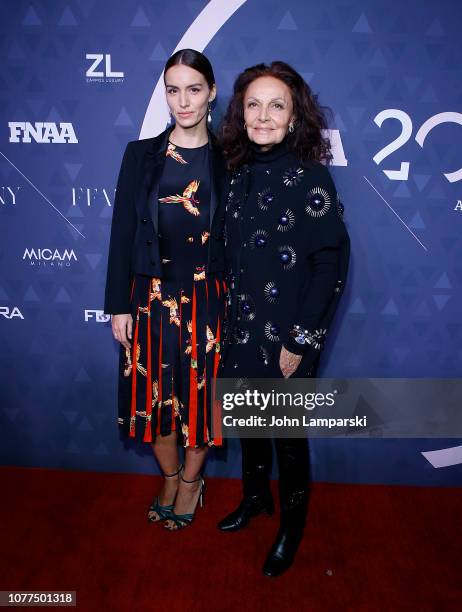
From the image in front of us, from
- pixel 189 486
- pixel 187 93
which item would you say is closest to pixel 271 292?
pixel 187 93

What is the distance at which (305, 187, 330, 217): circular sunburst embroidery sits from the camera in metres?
1.60

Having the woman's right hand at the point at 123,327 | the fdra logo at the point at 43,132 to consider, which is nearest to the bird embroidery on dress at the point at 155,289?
the woman's right hand at the point at 123,327

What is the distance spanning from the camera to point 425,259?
2172 mm

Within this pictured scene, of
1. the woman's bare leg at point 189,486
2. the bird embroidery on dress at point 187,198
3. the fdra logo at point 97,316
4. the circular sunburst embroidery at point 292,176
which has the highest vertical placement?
the circular sunburst embroidery at point 292,176

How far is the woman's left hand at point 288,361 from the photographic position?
166 cm

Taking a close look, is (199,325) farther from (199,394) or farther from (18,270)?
(18,270)

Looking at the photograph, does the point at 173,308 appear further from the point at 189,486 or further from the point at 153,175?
the point at 189,486

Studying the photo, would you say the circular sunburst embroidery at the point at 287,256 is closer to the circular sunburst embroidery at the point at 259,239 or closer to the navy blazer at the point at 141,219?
the circular sunburst embroidery at the point at 259,239

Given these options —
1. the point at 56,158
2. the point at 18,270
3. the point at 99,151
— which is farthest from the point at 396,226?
the point at 18,270

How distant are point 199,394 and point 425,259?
3.65 ft

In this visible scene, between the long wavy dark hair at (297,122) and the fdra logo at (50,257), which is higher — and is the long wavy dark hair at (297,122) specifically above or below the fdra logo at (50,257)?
above

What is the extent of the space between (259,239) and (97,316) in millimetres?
991

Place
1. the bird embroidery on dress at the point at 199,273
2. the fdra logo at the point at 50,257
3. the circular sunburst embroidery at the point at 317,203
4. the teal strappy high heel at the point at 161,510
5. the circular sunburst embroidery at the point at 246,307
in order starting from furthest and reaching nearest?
the fdra logo at the point at 50,257 < the teal strappy high heel at the point at 161,510 < the bird embroidery on dress at the point at 199,273 < the circular sunburst embroidery at the point at 246,307 < the circular sunburst embroidery at the point at 317,203

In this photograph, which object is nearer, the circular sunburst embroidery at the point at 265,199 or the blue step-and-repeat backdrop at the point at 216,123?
the circular sunburst embroidery at the point at 265,199
